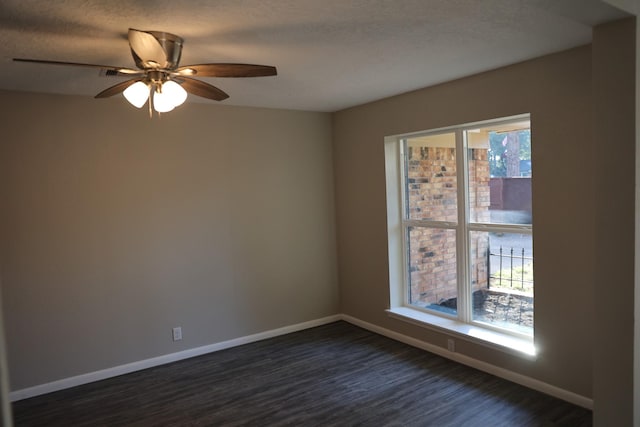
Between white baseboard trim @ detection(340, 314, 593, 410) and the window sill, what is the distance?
178 mm

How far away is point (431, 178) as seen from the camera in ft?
13.7

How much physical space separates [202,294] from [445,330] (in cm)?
228

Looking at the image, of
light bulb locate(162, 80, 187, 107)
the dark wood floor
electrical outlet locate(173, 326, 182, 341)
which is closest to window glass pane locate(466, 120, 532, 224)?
the dark wood floor

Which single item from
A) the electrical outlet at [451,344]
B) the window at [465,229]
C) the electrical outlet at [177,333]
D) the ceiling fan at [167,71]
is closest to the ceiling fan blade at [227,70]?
the ceiling fan at [167,71]

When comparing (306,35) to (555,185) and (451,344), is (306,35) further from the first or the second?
(451,344)

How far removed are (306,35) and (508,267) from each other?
2.40 m

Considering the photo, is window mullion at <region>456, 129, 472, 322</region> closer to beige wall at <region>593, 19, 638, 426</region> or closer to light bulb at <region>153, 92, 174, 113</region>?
beige wall at <region>593, 19, 638, 426</region>

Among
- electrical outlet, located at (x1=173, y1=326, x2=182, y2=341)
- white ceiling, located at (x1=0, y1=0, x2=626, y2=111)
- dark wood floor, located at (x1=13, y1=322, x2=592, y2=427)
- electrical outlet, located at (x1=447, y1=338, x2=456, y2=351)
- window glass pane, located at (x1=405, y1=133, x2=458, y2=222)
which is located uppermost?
white ceiling, located at (x1=0, y1=0, x2=626, y2=111)

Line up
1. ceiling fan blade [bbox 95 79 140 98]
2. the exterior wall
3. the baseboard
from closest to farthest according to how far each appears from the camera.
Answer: ceiling fan blade [bbox 95 79 140 98]
the baseboard
the exterior wall

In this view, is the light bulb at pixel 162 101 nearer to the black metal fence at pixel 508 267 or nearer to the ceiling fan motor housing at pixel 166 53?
the ceiling fan motor housing at pixel 166 53

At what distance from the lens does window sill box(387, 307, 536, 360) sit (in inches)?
131

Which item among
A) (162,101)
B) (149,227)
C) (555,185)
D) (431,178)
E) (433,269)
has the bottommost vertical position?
(433,269)

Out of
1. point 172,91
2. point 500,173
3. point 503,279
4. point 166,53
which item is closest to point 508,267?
point 503,279

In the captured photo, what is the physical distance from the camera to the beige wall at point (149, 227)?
11.4 ft
